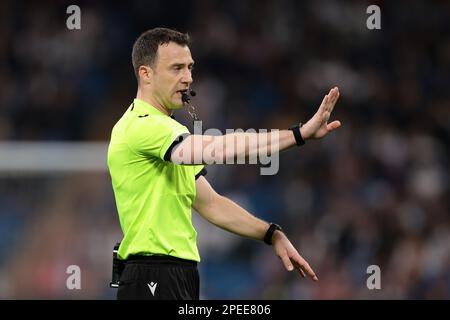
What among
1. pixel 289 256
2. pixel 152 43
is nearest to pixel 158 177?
pixel 152 43

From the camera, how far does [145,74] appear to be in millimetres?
4836

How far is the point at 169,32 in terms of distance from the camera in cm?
484

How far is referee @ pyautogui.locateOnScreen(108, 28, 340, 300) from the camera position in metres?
4.55

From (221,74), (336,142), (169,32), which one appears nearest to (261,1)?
(221,74)

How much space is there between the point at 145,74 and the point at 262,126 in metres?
5.20

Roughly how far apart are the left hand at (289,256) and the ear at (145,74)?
3.06 feet

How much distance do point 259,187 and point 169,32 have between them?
184 inches

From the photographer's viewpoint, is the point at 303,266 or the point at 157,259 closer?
the point at 157,259

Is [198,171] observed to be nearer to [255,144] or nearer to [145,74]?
[145,74]

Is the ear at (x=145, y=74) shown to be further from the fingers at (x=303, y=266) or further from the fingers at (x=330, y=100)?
the fingers at (x=303, y=266)

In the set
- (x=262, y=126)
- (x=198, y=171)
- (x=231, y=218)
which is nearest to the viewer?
(x=198, y=171)

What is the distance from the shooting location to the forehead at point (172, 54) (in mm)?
4797

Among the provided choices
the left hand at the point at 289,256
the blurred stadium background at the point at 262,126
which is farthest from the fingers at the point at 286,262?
the blurred stadium background at the point at 262,126

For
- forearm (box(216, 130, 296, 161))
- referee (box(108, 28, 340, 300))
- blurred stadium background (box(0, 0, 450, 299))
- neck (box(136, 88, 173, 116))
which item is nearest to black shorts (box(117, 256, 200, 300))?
referee (box(108, 28, 340, 300))
